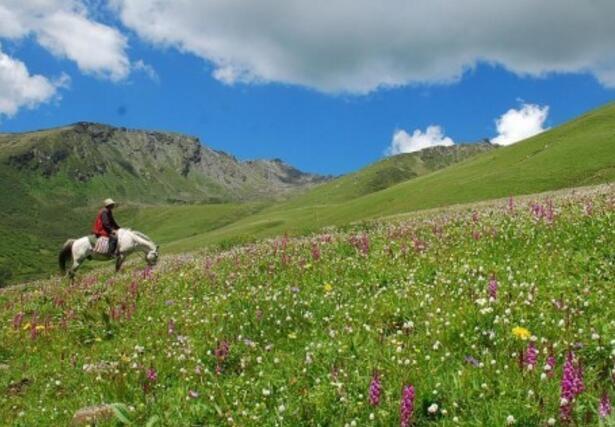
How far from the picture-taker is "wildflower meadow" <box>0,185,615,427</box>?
7184 mm

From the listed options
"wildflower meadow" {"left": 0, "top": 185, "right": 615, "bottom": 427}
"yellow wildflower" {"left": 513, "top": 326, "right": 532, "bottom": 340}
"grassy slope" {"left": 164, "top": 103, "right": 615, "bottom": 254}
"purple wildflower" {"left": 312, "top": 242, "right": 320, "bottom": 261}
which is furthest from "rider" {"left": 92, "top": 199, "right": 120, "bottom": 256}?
"grassy slope" {"left": 164, "top": 103, "right": 615, "bottom": 254}

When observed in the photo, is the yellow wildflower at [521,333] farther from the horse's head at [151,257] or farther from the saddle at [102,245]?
the saddle at [102,245]

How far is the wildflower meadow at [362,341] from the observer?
718 centimetres

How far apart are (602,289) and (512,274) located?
5.23 ft

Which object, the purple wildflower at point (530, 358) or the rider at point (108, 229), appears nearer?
the purple wildflower at point (530, 358)

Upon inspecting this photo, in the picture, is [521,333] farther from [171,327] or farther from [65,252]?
[65,252]

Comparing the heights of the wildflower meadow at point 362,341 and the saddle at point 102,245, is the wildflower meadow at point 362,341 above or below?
below

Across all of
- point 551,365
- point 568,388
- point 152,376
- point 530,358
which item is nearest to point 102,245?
point 152,376

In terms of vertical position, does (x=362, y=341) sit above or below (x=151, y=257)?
below

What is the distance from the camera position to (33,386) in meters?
12.2

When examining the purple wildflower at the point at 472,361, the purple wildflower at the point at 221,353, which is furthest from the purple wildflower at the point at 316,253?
the purple wildflower at the point at 472,361

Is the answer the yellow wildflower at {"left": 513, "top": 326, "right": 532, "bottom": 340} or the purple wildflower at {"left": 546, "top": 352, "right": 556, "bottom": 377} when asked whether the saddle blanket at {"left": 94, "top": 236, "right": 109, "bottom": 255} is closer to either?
the yellow wildflower at {"left": 513, "top": 326, "right": 532, "bottom": 340}

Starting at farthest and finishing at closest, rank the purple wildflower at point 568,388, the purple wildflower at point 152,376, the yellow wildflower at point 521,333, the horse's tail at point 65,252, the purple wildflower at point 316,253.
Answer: the horse's tail at point 65,252 < the purple wildflower at point 316,253 < the purple wildflower at point 152,376 < the yellow wildflower at point 521,333 < the purple wildflower at point 568,388

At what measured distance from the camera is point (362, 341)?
9.46 metres
